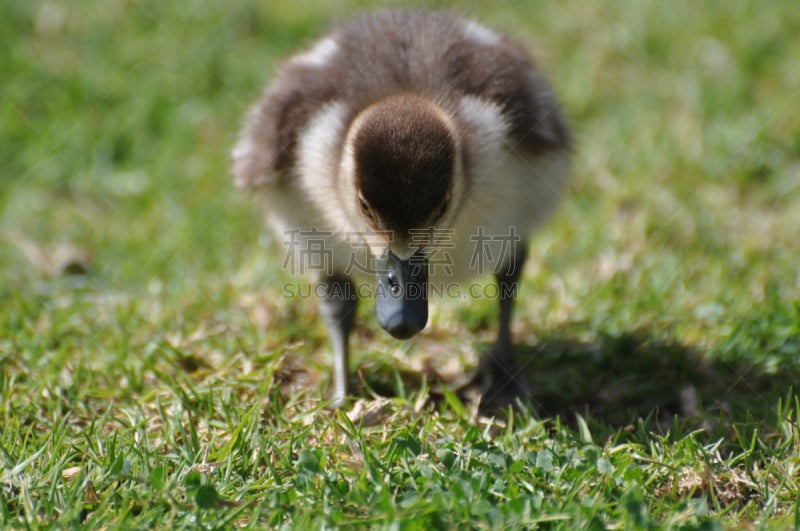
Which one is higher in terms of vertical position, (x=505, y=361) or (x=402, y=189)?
(x=402, y=189)

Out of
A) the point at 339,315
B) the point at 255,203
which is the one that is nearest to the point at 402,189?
the point at 339,315

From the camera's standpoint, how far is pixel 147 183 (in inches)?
172

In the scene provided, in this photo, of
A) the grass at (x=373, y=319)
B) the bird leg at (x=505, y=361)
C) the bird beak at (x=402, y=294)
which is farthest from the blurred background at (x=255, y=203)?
the bird beak at (x=402, y=294)

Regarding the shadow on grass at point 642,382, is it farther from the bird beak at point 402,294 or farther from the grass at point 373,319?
the bird beak at point 402,294

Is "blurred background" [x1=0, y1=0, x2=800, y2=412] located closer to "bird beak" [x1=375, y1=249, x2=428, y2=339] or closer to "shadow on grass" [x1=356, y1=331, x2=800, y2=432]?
"shadow on grass" [x1=356, y1=331, x2=800, y2=432]

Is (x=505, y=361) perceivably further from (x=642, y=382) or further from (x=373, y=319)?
(x=373, y=319)

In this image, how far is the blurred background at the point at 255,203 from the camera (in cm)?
337

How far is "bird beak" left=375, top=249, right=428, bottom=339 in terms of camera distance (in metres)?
2.49

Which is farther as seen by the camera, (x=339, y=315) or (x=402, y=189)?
(x=339, y=315)

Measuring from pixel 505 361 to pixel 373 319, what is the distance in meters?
0.63

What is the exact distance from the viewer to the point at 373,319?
11.5 ft

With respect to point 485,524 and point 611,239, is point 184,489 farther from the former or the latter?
point 611,239

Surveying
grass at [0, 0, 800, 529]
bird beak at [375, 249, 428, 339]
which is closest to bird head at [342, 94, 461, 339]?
bird beak at [375, 249, 428, 339]

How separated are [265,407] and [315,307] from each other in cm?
81
